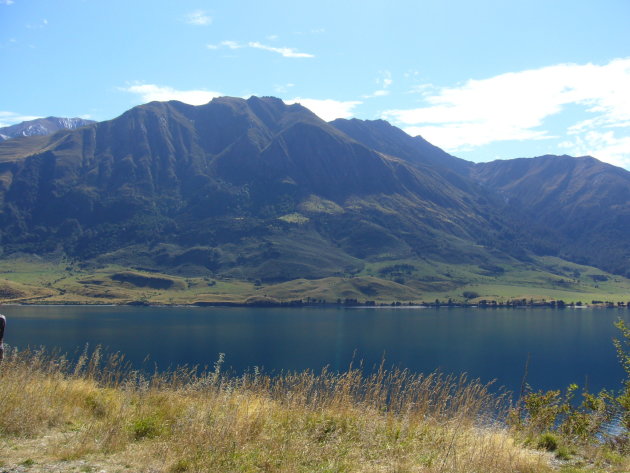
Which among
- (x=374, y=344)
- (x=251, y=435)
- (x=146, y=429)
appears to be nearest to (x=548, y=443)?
(x=251, y=435)

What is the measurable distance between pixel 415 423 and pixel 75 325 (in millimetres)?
140709

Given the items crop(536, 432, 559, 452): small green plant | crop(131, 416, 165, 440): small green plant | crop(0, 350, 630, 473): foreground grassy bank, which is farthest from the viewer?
crop(536, 432, 559, 452): small green plant

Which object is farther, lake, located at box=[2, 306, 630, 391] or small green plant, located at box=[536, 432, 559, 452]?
lake, located at box=[2, 306, 630, 391]

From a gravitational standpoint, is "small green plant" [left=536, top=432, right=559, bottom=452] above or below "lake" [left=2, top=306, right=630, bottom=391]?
above

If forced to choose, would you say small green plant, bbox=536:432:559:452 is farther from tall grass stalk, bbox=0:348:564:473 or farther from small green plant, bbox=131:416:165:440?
small green plant, bbox=131:416:165:440

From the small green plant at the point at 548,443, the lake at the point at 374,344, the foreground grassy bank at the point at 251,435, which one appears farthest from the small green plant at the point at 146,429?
the lake at the point at 374,344

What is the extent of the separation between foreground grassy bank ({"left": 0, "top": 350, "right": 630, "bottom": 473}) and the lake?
46195 mm

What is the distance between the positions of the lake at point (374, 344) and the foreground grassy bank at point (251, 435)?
46.2 metres

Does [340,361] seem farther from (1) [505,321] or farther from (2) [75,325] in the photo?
(1) [505,321]

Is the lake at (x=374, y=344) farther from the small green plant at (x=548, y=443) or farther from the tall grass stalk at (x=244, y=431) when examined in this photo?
the tall grass stalk at (x=244, y=431)

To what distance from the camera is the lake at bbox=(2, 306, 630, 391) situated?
82.0m

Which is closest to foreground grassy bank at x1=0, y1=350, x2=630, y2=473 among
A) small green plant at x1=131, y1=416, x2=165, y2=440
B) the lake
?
small green plant at x1=131, y1=416, x2=165, y2=440

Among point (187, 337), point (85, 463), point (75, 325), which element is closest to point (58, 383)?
point (85, 463)

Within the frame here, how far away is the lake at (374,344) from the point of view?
82.0 metres
